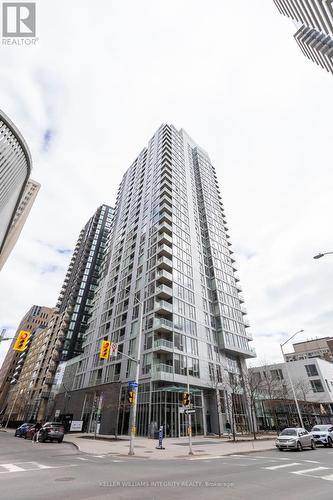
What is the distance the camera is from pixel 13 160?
39344mm

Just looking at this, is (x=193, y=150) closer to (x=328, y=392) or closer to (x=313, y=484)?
(x=328, y=392)

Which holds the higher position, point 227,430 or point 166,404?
point 166,404

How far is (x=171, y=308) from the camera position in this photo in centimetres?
3856

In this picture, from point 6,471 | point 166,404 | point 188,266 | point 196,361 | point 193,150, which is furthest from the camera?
point 193,150

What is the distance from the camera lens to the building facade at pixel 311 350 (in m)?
79.9

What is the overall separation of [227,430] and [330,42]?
69.0 metres

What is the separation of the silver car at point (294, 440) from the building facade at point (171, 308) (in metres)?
11.6

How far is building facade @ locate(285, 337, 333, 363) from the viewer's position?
262 feet

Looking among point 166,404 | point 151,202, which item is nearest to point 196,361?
point 166,404

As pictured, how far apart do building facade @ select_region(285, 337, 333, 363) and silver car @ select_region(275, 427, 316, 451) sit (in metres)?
68.6

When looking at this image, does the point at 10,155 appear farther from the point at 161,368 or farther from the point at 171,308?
the point at 161,368

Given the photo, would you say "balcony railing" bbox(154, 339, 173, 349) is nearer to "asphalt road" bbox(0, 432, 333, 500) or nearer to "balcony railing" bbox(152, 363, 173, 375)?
"balcony railing" bbox(152, 363, 173, 375)

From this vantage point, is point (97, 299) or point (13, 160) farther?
point (97, 299)

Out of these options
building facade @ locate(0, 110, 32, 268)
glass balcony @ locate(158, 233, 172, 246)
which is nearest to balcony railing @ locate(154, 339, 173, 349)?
glass balcony @ locate(158, 233, 172, 246)
